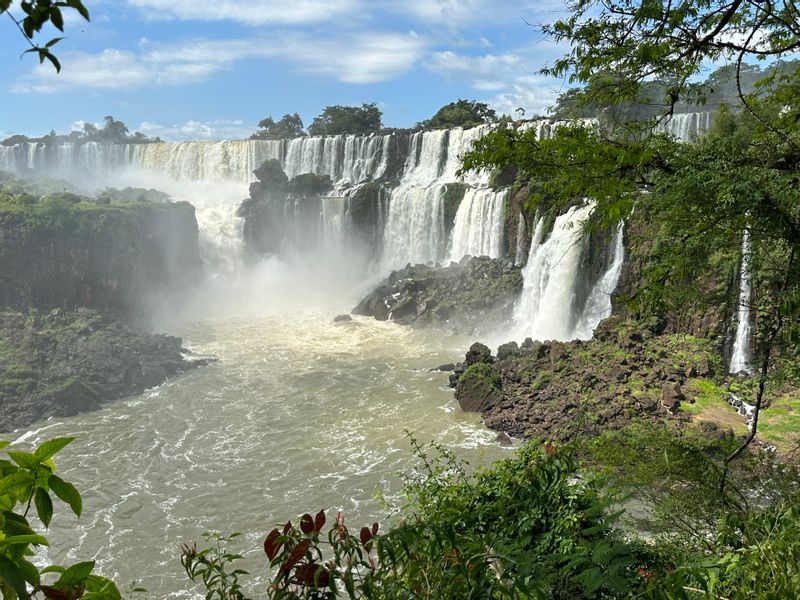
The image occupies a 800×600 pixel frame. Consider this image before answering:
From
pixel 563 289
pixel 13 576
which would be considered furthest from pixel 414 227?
pixel 13 576

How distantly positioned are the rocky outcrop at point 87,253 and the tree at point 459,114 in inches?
906

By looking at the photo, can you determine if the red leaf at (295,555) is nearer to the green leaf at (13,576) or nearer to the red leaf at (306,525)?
the red leaf at (306,525)

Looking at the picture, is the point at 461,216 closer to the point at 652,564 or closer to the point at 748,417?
the point at 748,417

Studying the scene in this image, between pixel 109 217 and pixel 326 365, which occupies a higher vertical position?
pixel 109 217

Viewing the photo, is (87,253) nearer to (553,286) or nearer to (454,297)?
(454,297)

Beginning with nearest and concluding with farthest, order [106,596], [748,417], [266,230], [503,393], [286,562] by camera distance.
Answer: [106,596]
[286,562]
[748,417]
[503,393]
[266,230]

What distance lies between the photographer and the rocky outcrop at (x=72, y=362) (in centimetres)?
1816

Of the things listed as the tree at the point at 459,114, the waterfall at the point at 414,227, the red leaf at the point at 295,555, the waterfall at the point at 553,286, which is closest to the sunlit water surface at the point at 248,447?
the waterfall at the point at 553,286

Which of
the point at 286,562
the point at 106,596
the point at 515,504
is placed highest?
the point at 106,596

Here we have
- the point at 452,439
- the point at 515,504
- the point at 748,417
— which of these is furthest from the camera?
the point at 452,439

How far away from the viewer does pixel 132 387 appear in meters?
19.8

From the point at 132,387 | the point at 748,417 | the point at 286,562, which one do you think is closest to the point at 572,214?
the point at 748,417

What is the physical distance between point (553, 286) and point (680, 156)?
18153 mm

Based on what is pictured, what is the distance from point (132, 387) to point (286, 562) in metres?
20.0
